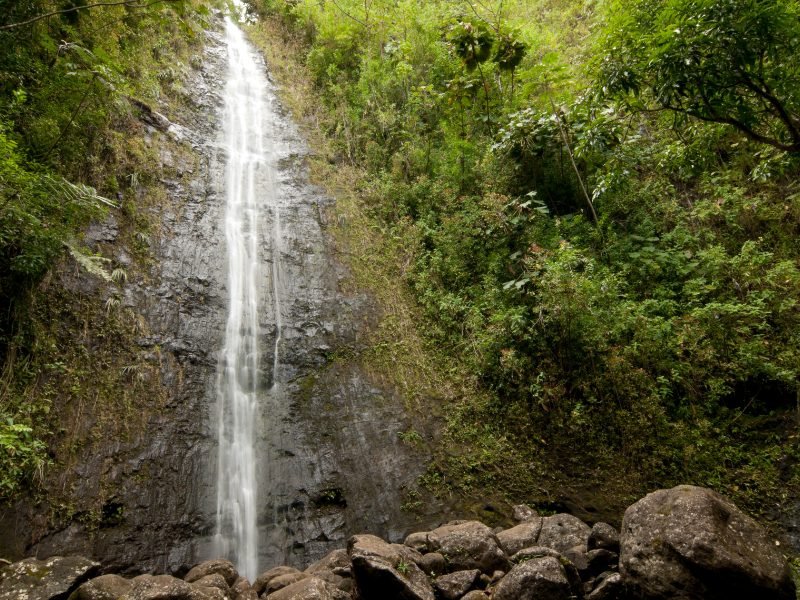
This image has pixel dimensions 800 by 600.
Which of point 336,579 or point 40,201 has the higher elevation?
point 40,201

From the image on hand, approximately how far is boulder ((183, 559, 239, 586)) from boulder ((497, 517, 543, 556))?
10.8 ft

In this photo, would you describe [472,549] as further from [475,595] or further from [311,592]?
[311,592]

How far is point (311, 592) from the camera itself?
427 centimetres

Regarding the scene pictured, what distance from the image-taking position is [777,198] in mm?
7512

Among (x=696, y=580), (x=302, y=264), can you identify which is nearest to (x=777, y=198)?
(x=696, y=580)

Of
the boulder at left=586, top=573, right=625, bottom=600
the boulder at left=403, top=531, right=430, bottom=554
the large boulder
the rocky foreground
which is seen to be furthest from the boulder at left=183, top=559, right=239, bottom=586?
the large boulder

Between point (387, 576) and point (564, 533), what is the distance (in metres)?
2.43

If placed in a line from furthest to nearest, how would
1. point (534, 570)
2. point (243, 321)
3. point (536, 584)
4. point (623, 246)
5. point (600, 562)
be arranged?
1. point (243, 321)
2. point (623, 246)
3. point (600, 562)
4. point (534, 570)
5. point (536, 584)

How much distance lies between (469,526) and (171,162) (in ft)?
34.2

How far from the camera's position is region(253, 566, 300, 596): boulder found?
17.2 feet

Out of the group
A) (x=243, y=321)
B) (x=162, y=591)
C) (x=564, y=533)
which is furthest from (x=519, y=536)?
(x=243, y=321)

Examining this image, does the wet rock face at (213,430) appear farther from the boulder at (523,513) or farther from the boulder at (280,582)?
the boulder at (523,513)

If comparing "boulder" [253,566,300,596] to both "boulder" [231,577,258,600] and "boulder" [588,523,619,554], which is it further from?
"boulder" [588,523,619,554]

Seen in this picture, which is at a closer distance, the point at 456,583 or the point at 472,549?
the point at 456,583
